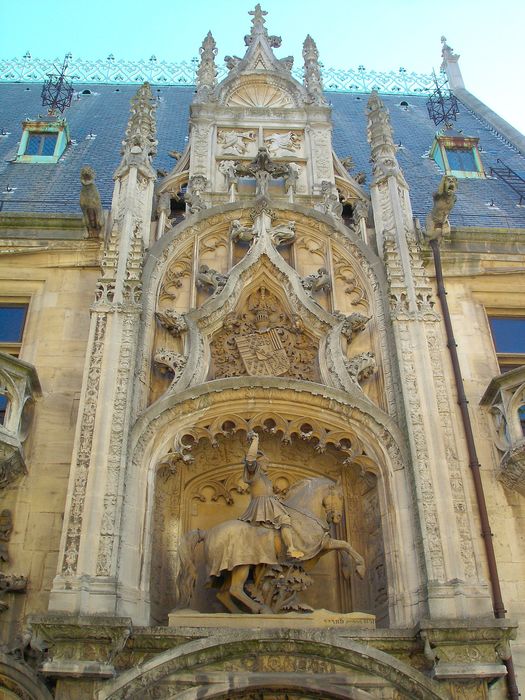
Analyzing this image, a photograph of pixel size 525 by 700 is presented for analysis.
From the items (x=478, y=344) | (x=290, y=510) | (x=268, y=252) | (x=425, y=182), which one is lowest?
(x=290, y=510)

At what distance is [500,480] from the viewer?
10383 mm

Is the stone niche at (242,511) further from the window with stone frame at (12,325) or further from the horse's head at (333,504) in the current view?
the window with stone frame at (12,325)

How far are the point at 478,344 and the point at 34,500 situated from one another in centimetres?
685

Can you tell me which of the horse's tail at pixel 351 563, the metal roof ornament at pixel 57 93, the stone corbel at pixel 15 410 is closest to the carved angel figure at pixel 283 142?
the stone corbel at pixel 15 410

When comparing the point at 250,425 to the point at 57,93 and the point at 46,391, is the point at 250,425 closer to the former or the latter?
the point at 46,391

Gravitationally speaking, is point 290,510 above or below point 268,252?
below

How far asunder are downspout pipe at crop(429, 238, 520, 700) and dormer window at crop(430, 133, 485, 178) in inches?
253

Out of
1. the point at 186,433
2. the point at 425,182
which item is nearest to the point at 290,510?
the point at 186,433

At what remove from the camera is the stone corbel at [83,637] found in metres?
7.93

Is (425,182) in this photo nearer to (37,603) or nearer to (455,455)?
(455,455)

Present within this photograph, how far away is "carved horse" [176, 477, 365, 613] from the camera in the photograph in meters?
9.20

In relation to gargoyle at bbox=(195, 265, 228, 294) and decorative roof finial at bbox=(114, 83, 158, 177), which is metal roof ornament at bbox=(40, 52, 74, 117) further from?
gargoyle at bbox=(195, 265, 228, 294)

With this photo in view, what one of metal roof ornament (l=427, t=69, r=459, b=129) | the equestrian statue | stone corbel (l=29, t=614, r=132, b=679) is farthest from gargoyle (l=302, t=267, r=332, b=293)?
metal roof ornament (l=427, t=69, r=459, b=129)

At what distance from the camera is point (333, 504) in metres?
9.89
